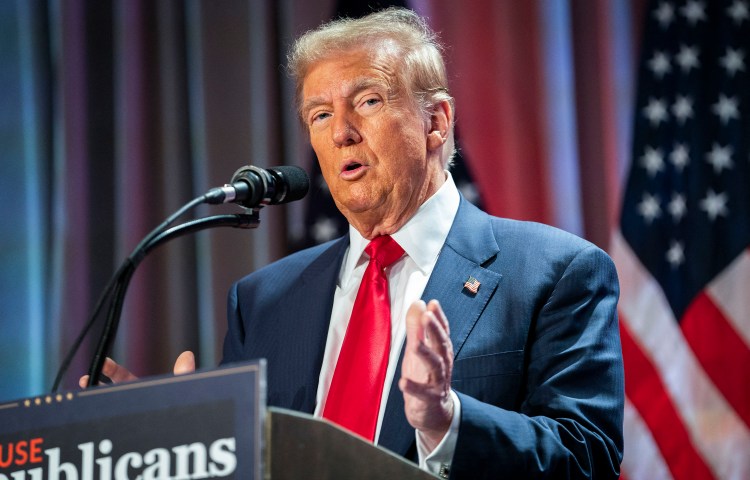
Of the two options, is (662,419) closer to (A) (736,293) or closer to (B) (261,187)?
(A) (736,293)

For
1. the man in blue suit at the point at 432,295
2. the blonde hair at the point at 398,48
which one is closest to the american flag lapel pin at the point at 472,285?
the man in blue suit at the point at 432,295

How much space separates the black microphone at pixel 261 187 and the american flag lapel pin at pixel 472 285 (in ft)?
1.41

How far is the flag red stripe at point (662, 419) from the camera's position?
3.15 meters

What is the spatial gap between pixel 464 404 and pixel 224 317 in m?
2.09

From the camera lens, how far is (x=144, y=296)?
3.65m

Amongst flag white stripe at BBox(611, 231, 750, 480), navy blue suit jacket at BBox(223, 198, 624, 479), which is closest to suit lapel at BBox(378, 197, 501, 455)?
navy blue suit jacket at BBox(223, 198, 624, 479)

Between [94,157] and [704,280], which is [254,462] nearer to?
[704,280]

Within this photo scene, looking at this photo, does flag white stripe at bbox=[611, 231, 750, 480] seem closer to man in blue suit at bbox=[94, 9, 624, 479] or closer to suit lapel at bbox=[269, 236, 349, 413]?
man in blue suit at bbox=[94, 9, 624, 479]

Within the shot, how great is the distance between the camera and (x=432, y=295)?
211 cm

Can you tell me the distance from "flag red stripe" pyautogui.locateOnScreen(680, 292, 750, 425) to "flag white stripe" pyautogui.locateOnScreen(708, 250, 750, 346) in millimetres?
21

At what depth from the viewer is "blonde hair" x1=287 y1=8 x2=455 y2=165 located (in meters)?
2.42

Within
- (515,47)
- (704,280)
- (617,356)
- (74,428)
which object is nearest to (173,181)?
(515,47)

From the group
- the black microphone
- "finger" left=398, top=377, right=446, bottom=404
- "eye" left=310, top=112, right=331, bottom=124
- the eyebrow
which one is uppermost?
the eyebrow

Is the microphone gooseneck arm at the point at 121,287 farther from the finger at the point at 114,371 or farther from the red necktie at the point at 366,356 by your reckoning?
the red necktie at the point at 366,356
